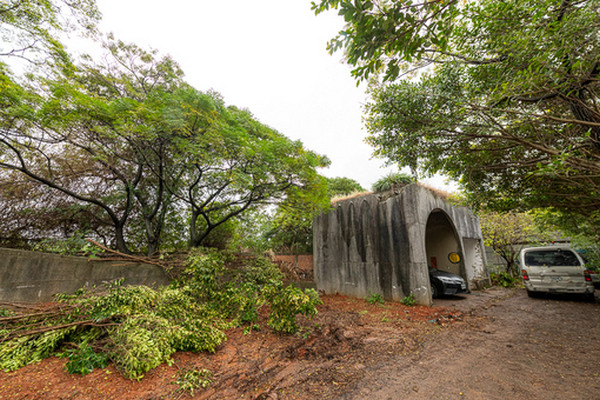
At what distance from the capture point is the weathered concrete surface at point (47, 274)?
3625 mm

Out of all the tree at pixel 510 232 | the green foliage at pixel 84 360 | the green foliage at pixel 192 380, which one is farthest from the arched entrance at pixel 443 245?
the green foliage at pixel 84 360

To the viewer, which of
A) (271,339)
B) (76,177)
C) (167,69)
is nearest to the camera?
(271,339)

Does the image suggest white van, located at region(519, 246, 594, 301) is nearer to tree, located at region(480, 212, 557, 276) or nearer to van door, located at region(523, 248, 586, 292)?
van door, located at region(523, 248, 586, 292)

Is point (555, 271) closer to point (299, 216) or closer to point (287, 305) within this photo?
point (299, 216)

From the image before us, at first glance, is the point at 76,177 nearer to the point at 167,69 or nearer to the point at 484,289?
the point at 167,69

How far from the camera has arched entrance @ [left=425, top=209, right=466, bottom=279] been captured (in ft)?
30.6

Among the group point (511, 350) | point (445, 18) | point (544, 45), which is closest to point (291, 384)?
point (511, 350)

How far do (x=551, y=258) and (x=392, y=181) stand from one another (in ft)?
18.1

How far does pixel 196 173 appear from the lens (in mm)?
6828

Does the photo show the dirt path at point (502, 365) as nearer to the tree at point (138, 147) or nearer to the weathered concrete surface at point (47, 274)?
the tree at point (138, 147)

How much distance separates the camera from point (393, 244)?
24.3ft

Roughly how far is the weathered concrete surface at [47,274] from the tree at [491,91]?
5927 millimetres

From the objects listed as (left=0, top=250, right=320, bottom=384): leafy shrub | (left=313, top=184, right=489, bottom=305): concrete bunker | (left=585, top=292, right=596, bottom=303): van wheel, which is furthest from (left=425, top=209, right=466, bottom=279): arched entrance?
(left=0, top=250, right=320, bottom=384): leafy shrub

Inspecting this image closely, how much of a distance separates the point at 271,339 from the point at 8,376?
10.6 ft
